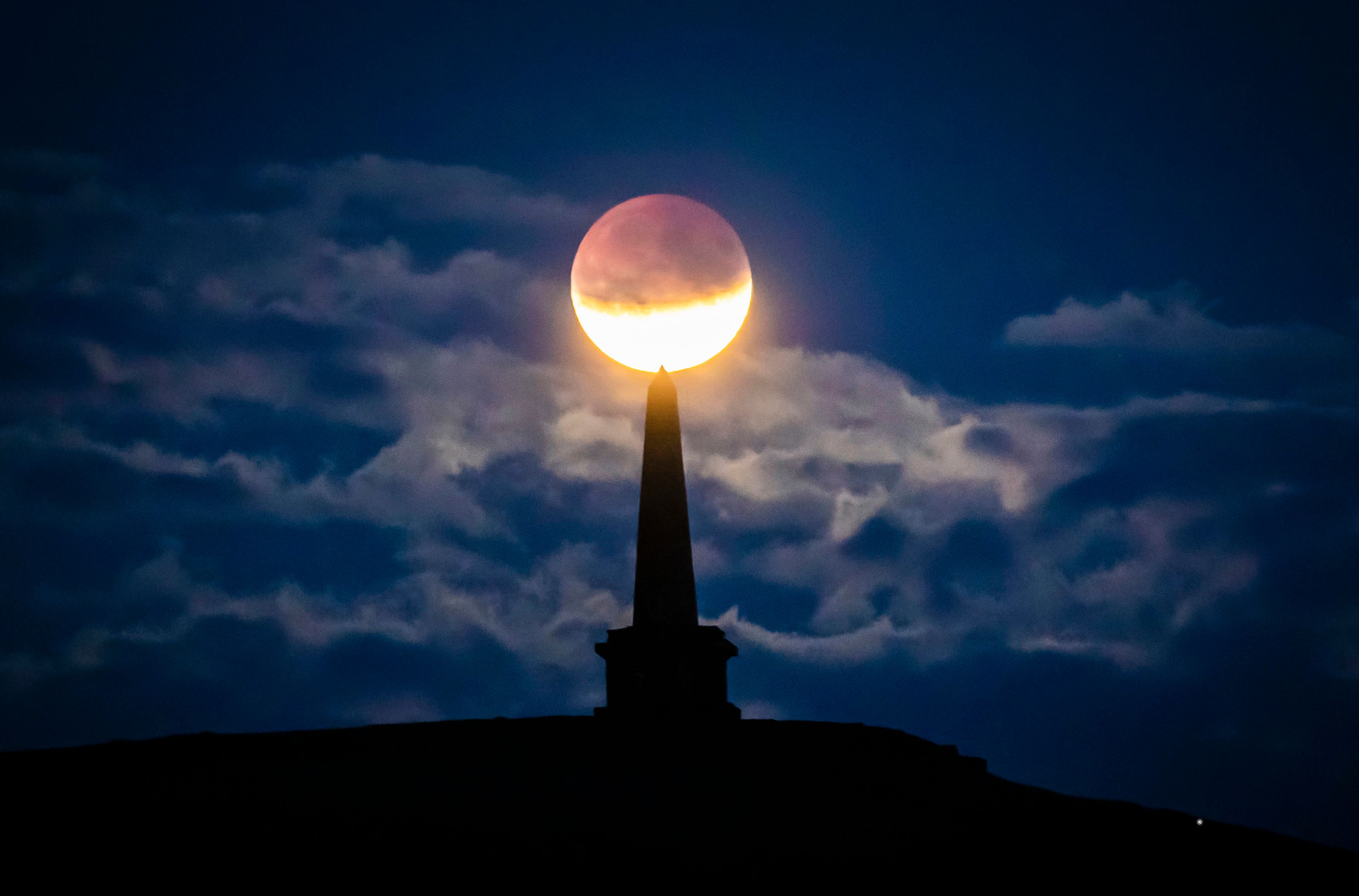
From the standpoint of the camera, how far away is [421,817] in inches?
617

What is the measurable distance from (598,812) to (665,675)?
5.22m

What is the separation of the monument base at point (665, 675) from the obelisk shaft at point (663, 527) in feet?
0.90

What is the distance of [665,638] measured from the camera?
21.3 metres

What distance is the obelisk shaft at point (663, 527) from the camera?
2167cm

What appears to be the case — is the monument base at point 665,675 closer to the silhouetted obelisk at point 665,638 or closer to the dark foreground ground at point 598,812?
the silhouetted obelisk at point 665,638

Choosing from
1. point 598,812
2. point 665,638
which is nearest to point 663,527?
point 665,638

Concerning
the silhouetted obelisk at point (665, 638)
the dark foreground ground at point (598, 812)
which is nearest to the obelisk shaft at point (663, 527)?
the silhouetted obelisk at point (665, 638)

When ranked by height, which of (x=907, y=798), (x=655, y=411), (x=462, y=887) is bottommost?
(x=462, y=887)

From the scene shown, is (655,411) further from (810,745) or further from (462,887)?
(462,887)

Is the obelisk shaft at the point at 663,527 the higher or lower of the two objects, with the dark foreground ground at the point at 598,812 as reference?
higher

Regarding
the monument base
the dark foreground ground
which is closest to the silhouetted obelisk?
the monument base

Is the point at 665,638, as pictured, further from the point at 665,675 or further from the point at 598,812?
the point at 598,812

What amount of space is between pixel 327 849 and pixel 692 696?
313 inches

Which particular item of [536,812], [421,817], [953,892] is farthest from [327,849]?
[953,892]
